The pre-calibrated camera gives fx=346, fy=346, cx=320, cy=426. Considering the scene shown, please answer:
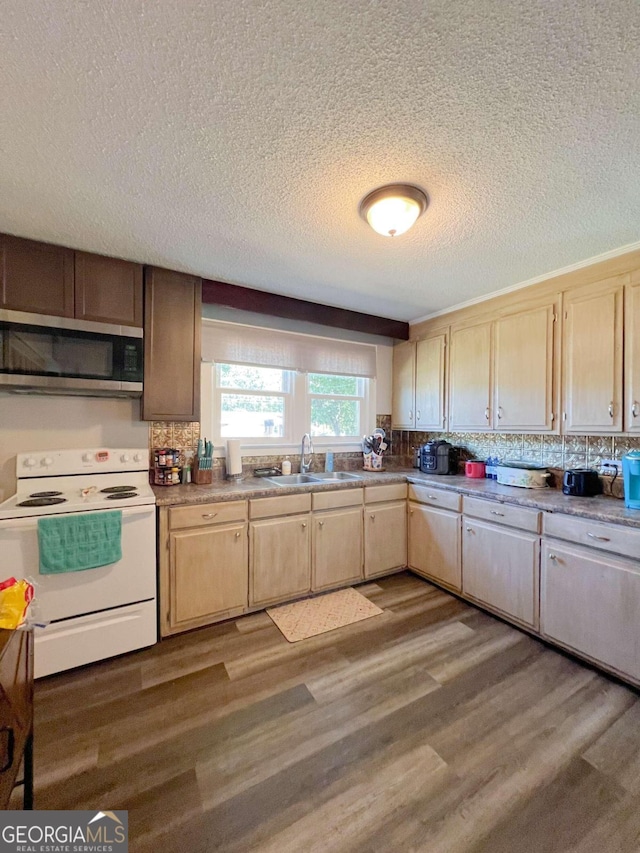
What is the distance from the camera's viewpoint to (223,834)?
115 centimetres

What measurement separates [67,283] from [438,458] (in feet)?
10.1

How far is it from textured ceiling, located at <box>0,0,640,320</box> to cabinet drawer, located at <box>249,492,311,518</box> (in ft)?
5.49

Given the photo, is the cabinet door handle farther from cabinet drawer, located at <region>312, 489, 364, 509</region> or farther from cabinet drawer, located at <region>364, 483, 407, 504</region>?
cabinet drawer, located at <region>364, 483, 407, 504</region>

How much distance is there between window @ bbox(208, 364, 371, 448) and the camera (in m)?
2.95

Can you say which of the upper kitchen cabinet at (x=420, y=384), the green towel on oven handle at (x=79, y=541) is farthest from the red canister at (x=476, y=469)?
the green towel on oven handle at (x=79, y=541)

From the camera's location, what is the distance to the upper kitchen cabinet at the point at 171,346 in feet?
7.67

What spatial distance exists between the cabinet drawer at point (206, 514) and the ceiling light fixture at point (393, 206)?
73.2 inches

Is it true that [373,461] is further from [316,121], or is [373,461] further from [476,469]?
[316,121]

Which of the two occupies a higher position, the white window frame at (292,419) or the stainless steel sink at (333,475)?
the white window frame at (292,419)

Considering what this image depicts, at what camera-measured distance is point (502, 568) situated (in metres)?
2.37

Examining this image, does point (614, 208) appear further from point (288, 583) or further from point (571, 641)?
point (288, 583)

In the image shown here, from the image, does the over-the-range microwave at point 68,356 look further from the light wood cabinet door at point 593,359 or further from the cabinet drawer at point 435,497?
the light wood cabinet door at point 593,359

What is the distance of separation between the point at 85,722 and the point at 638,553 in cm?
278

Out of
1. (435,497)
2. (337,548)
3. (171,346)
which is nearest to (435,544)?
(435,497)
